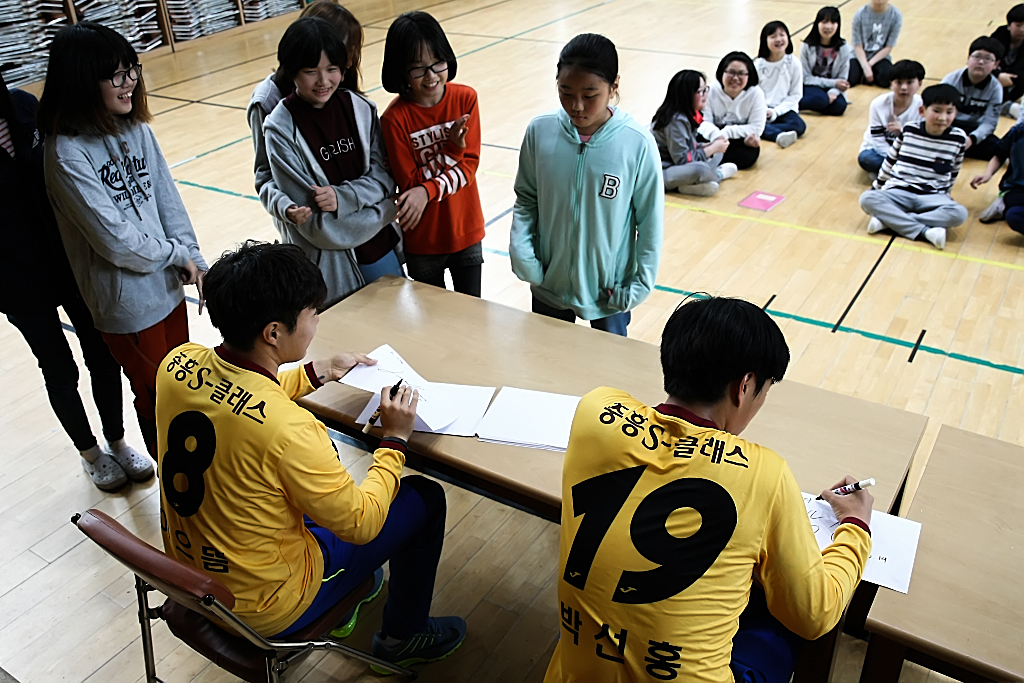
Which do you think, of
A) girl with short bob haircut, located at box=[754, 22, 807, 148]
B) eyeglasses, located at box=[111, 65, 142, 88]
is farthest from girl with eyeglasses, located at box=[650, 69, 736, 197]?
eyeglasses, located at box=[111, 65, 142, 88]

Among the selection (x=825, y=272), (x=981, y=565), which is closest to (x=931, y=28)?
(x=825, y=272)

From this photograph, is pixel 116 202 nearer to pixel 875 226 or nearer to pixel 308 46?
pixel 308 46

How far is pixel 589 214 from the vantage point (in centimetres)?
239

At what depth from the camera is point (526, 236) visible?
8.31 ft

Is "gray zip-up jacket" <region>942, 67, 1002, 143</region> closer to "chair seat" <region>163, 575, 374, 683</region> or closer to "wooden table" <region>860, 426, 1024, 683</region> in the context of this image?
"wooden table" <region>860, 426, 1024, 683</region>

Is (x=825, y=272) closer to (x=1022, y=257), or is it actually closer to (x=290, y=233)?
(x=1022, y=257)

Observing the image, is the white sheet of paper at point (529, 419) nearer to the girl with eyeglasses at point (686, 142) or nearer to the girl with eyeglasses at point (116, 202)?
the girl with eyeglasses at point (116, 202)

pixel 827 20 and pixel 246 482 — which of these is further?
pixel 827 20

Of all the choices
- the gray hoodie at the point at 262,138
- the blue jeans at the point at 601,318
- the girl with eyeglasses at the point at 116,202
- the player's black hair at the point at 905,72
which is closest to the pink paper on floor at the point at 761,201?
the player's black hair at the point at 905,72

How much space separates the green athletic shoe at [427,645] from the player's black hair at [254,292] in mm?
964

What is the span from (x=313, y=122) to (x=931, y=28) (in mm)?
9239

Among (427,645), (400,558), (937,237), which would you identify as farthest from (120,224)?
(937,237)

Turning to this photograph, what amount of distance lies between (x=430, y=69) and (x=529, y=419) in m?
1.17

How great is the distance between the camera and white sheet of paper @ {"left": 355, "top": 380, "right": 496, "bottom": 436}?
6.37 ft
